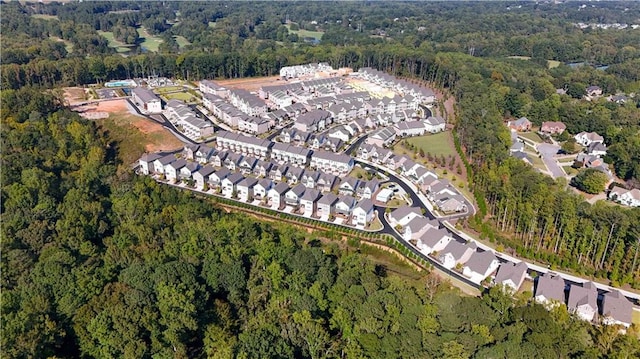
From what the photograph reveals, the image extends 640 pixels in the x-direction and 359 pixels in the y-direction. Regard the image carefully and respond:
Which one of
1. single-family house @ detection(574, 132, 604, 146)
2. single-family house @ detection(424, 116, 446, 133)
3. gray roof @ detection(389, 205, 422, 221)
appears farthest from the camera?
single-family house @ detection(424, 116, 446, 133)

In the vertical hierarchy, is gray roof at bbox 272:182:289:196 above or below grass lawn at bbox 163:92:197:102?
above

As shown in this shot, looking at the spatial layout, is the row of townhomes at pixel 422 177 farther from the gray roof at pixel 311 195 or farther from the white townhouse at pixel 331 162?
the gray roof at pixel 311 195

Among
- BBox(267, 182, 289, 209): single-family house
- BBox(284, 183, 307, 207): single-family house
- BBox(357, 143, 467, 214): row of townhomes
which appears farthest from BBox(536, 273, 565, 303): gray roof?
BBox(267, 182, 289, 209): single-family house

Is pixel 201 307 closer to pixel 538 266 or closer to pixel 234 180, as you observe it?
pixel 234 180

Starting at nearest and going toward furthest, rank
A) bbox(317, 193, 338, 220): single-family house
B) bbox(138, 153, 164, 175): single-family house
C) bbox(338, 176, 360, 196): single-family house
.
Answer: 1. bbox(317, 193, 338, 220): single-family house
2. bbox(338, 176, 360, 196): single-family house
3. bbox(138, 153, 164, 175): single-family house

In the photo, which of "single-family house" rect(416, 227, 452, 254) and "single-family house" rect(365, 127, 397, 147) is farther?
"single-family house" rect(365, 127, 397, 147)

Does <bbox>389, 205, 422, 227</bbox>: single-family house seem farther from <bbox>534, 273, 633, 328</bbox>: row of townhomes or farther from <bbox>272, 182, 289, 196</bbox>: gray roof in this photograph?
<bbox>534, 273, 633, 328</bbox>: row of townhomes

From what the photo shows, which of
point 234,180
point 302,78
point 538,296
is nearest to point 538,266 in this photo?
point 538,296
